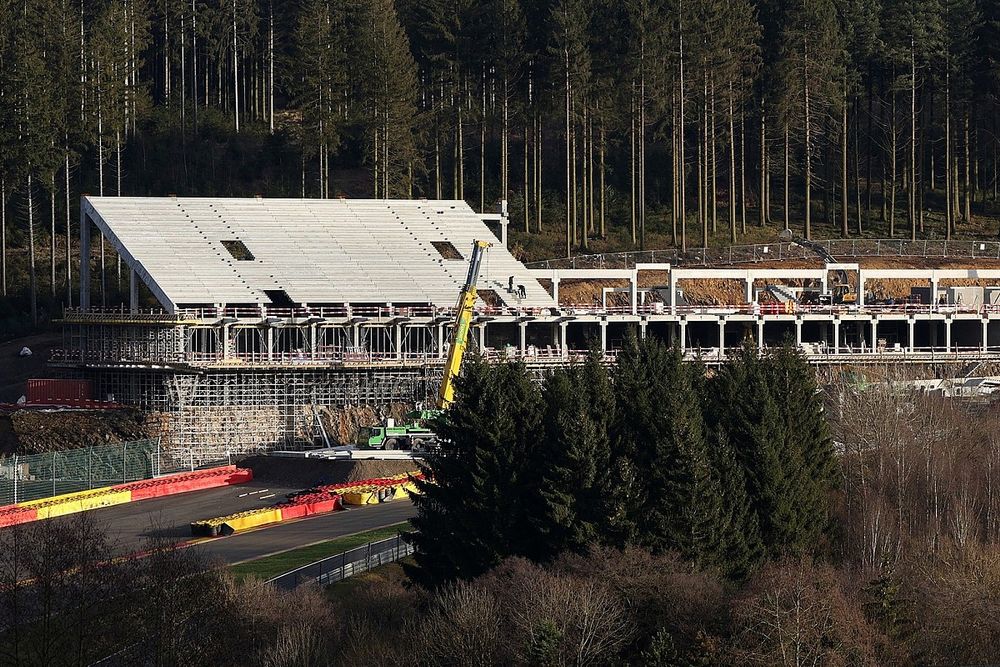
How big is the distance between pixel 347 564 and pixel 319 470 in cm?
2040

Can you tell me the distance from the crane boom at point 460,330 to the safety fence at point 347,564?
763 inches

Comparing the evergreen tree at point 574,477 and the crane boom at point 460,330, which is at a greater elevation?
the crane boom at point 460,330

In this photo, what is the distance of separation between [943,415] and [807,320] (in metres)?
26.6

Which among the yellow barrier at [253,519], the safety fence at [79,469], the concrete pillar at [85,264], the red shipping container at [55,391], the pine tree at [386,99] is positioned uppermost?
the pine tree at [386,99]

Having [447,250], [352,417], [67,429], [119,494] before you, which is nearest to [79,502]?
[119,494]

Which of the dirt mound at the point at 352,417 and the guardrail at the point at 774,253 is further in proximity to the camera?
the guardrail at the point at 774,253

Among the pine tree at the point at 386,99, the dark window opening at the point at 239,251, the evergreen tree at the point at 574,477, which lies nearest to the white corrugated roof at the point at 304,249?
the dark window opening at the point at 239,251

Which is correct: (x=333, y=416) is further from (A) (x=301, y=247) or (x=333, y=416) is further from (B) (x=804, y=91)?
(B) (x=804, y=91)

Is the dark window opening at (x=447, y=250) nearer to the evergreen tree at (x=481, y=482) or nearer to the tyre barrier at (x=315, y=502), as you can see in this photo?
the tyre barrier at (x=315, y=502)

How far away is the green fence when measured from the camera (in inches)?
2491

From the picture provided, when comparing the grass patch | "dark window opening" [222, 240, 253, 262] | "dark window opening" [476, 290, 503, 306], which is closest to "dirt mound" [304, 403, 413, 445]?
"dark window opening" [476, 290, 503, 306]

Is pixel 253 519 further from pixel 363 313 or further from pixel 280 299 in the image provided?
pixel 280 299

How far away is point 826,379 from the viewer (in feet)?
273

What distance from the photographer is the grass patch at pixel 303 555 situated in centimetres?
5144
